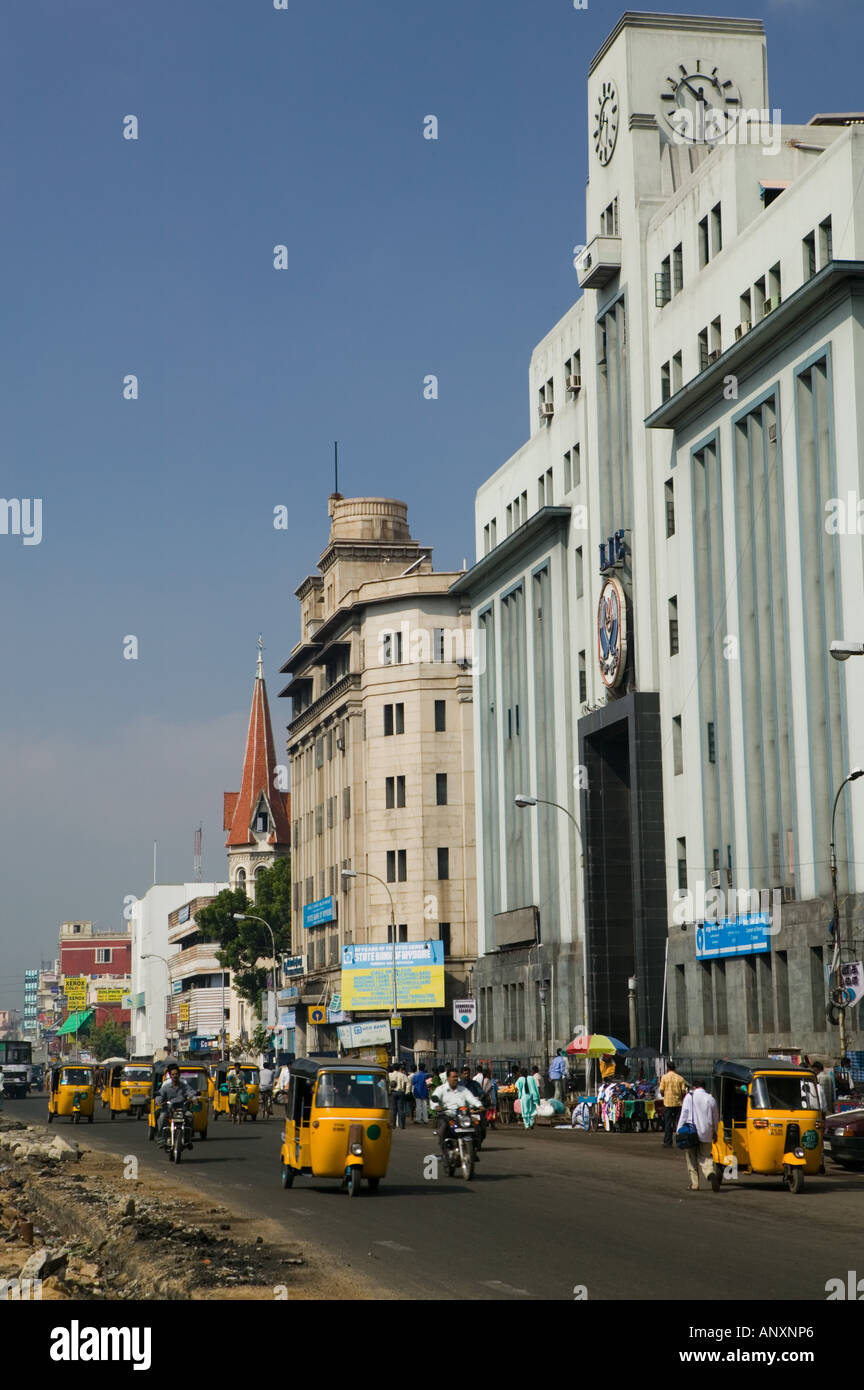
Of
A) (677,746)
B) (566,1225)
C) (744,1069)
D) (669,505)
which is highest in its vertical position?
(669,505)

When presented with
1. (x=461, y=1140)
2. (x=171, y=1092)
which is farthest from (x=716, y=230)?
(x=461, y=1140)

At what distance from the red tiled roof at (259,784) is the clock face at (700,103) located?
100 meters

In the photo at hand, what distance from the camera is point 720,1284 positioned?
47.0 ft

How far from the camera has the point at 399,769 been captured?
9288 centimetres

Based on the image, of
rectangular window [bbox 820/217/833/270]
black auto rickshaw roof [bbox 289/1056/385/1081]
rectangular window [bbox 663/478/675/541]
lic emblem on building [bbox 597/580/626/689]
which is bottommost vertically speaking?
black auto rickshaw roof [bbox 289/1056/385/1081]

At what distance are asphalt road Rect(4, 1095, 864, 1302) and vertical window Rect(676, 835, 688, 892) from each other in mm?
18915

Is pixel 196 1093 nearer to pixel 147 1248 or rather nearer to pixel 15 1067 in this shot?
pixel 147 1248

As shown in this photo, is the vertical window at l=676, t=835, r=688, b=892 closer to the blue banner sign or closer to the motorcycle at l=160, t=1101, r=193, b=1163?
the motorcycle at l=160, t=1101, r=193, b=1163

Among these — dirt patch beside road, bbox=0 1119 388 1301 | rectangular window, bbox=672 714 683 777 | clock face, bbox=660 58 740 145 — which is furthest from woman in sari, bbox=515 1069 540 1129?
clock face, bbox=660 58 740 145

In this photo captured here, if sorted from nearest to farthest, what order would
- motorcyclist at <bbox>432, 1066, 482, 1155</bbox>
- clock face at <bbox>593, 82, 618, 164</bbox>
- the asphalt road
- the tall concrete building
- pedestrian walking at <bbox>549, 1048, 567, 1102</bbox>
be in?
1. the asphalt road
2. motorcyclist at <bbox>432, 1066, 482, 1155</bbox>
3. the tall concrete building
4. pedestrian walking at <bbox>549, 1048, 567, 1102</bbox>
5. clock face at <bbox>593, 82, 618, 164</bbox>

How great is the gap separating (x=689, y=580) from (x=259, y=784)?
351 feet

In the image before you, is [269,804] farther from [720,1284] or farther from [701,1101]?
[720,1284]

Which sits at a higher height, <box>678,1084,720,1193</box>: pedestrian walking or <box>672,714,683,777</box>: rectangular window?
<box>672,714,683,777</box>: rectangular window

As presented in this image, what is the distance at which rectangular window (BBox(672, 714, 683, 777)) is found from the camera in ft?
180
